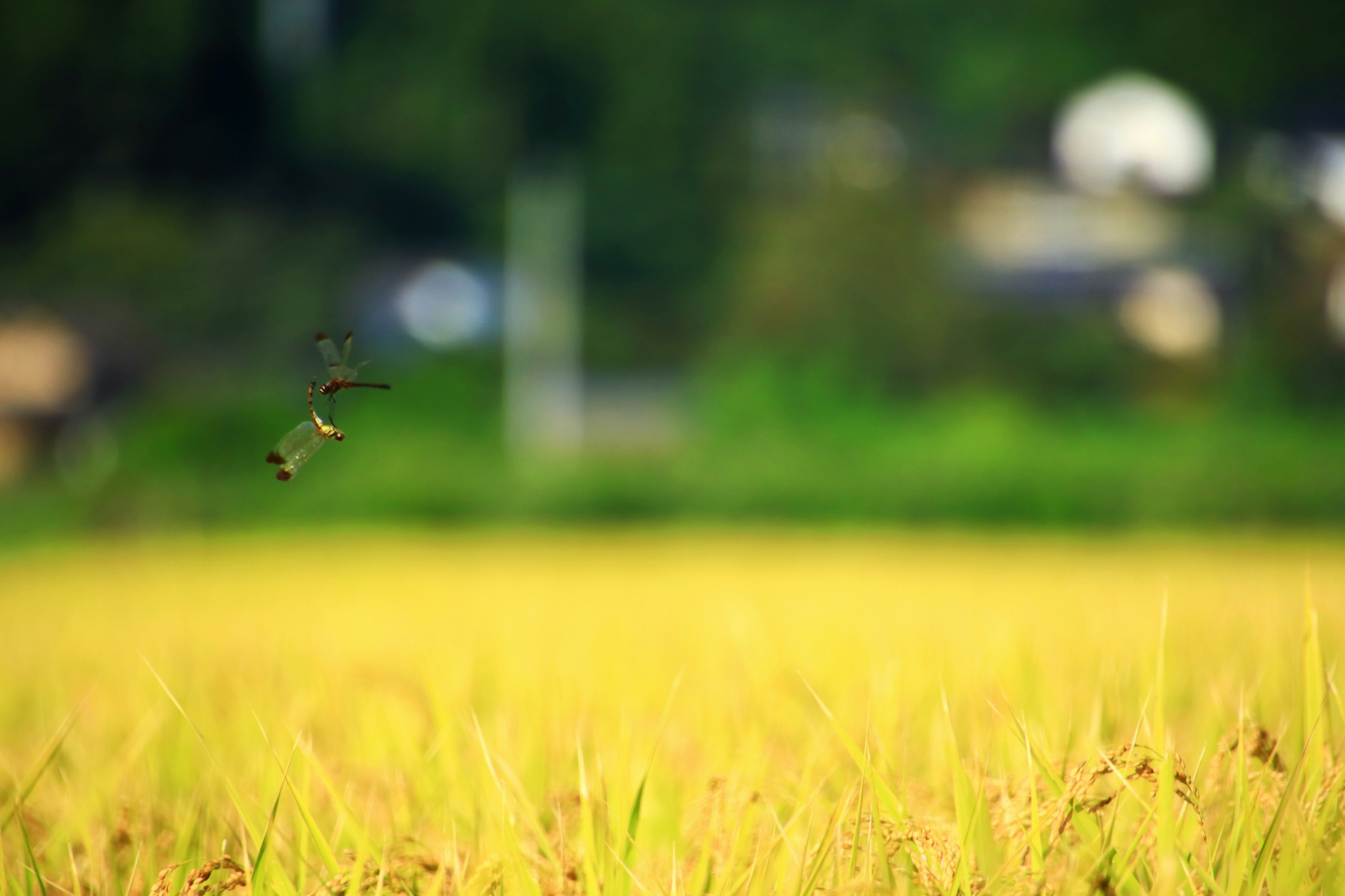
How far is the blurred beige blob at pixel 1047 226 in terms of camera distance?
68.7 feet

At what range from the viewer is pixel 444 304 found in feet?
82.7

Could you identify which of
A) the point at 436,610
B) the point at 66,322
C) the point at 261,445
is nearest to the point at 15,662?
the point at 436,610

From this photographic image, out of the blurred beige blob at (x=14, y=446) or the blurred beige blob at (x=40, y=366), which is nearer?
the blurred beige blob at (x=14, y=446)

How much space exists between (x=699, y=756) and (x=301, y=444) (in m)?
0.77

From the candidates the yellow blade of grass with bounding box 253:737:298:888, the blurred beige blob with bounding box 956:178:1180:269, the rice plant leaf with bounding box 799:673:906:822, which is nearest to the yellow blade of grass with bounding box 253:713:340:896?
the yellow blade of grass with bounding box 253:737:298:888

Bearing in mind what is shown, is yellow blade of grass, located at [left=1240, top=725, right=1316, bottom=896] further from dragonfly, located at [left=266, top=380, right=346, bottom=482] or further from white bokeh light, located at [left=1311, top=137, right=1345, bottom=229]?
white bokeh light, located at [left=1311, top=137, right=1345, bottom=229]

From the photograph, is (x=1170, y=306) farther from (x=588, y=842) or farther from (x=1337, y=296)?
(x=588, y=842)

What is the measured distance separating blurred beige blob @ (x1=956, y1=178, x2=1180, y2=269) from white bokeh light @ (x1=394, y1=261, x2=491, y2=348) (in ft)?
34.1

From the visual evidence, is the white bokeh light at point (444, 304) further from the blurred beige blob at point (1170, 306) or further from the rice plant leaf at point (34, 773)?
the rice plant leaf at point (34, 773)

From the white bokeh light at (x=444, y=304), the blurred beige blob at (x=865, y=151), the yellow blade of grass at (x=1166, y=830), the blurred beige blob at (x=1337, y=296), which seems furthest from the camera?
the white bokeh light at (x=444, y=304)

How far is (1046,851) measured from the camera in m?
0.85

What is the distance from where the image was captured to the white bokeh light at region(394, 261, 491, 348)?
23906 millimetres

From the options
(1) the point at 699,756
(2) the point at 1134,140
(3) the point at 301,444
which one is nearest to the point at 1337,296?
(2) the point at 1134,140

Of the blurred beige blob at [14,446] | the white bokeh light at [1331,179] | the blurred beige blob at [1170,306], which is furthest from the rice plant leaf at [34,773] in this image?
the white bokeh light at [1331,179]
